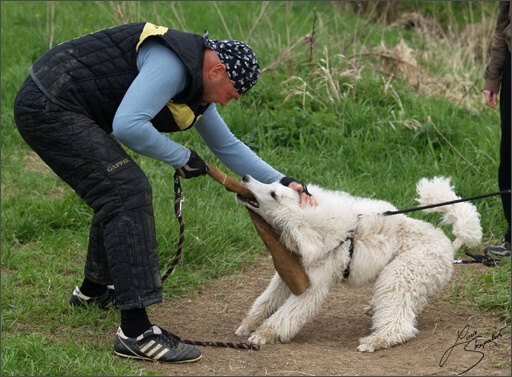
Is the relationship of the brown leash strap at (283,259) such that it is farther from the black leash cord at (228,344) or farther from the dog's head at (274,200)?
the black leash cord at (228,344)

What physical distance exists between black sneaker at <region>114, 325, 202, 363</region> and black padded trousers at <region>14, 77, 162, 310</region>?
7.9 inches

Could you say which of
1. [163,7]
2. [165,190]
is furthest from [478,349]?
[163,7]

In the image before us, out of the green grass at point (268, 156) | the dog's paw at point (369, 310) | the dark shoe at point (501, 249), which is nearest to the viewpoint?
the green grass at point (268, 156)

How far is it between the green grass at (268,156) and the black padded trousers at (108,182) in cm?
45

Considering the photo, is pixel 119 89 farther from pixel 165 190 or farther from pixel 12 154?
pixel 12 154

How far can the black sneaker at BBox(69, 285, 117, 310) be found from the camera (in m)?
4.54

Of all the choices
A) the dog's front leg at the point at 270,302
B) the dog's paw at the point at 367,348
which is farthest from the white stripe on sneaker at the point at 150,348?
the dog's paw at the point at 367,348

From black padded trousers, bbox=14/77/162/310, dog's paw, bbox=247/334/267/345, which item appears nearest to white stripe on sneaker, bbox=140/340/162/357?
black padded trousers, bbox=14/77/162/310

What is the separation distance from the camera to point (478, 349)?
3.90 meters

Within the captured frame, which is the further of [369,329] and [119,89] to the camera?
[369,329]

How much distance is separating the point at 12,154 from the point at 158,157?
3.98 meters

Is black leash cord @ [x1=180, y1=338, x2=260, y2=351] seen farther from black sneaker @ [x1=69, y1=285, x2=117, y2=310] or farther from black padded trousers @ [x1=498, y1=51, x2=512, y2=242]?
black padded trousers @ [x1=498, y1=51, x2=512, y2=242]

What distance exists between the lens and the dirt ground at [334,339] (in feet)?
12.2

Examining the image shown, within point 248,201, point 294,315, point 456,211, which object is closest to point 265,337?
point 294,315
